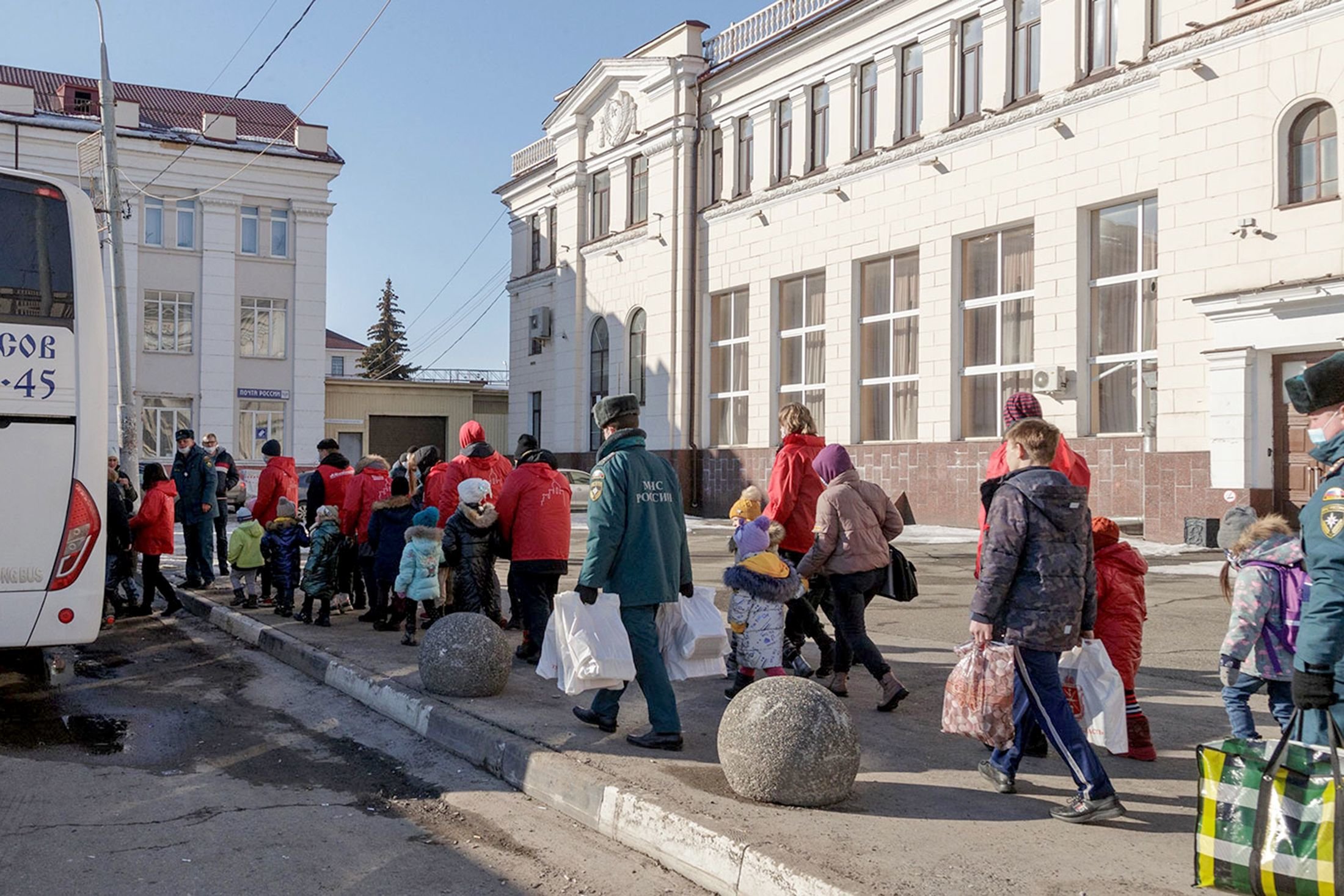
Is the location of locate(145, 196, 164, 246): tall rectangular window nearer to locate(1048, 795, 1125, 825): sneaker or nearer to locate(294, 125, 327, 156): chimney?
locate(294, 125, 327, 156): chimney

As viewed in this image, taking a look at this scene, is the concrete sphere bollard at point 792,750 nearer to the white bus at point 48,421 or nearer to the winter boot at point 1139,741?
the winter boot at point 1139,741

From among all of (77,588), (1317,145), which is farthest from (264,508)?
(1317,145)

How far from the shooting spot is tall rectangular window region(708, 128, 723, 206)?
95.6ft

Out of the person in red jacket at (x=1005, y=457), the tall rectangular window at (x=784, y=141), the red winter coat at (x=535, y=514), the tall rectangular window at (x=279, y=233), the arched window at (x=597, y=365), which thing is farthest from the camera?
the tall rectangular window at (x=279, y=233)

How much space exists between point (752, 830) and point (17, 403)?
17.7 ft

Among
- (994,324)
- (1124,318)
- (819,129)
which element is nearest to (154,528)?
(1124,318)

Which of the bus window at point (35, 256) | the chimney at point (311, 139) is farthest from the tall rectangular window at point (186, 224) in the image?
the bus window at point (35, 256)

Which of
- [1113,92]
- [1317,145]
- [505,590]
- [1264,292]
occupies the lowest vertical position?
[505,590]

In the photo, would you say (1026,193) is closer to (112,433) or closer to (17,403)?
(17,403)

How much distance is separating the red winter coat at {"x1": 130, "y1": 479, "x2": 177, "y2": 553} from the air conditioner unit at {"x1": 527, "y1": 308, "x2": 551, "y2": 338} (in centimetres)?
2483

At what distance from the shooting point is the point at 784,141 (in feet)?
89.1

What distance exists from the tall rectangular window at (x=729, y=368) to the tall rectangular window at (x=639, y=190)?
3.67 meters

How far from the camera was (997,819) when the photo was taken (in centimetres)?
512

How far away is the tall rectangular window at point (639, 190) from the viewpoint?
3147cm
